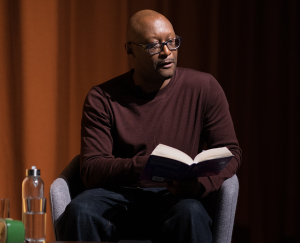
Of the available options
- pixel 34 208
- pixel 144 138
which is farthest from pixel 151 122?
pixel 34 208

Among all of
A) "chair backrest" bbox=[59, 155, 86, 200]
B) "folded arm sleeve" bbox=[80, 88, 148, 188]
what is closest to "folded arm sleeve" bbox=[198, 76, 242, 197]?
"folded arm sleeve" bbox=[80, 88, 148, 188]

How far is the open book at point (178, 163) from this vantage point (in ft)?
3.66

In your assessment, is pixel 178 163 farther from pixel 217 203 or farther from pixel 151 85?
pixel 151 85

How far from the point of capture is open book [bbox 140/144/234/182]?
3.66 feet

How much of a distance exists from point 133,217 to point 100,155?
286mm

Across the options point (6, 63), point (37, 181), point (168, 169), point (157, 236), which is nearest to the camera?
point (37, 181)

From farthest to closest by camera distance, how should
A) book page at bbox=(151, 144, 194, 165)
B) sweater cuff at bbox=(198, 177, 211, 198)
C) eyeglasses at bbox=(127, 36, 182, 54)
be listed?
eyeglasses at bbox=(127, 36, 182, 54) < sweater cuff at bbox=(198, 177, 211, 198) < book page at bbox=(151, 144, 194, 165)

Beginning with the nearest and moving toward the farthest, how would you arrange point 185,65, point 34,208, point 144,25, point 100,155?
point 34,208, point 100,155, point 144,25, point 185,65

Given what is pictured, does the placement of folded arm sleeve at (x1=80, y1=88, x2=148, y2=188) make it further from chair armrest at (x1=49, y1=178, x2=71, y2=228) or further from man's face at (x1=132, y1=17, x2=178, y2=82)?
man's face at (x1=132, y1=17, x2=178, y2=82)

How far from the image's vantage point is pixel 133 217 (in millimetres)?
1472

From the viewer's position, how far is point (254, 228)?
237 centimetres

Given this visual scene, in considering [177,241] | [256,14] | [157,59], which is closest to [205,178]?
[177,241]

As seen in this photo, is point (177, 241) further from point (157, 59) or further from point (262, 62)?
point (262, 62)

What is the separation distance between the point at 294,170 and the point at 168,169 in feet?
4.78
